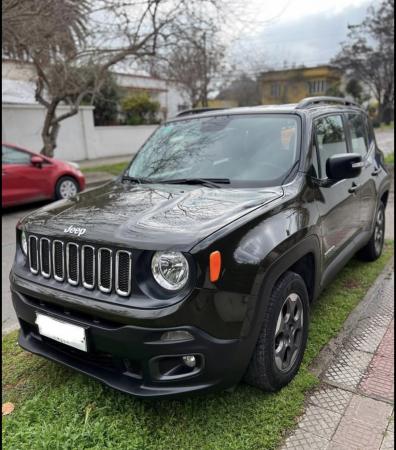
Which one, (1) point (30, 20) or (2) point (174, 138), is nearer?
(2) point (174, 138)

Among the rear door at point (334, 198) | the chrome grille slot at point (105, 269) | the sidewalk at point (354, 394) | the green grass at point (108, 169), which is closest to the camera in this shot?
the chrome grille slot at point (105, 269)

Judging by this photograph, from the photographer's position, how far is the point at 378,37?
13.8 meters

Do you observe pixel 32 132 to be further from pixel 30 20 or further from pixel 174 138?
pixel 174 138

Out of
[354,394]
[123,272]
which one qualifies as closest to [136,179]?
[123,272]

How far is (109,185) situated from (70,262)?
1.23 metres

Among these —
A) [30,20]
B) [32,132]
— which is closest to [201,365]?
[30,20]

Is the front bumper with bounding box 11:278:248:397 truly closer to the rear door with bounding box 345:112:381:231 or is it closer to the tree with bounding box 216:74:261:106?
the rear door with bounding box 345:112:381:231

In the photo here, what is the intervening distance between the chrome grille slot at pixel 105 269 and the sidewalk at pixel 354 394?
126cm

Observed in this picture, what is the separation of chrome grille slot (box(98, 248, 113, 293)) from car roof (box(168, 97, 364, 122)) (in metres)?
2.02

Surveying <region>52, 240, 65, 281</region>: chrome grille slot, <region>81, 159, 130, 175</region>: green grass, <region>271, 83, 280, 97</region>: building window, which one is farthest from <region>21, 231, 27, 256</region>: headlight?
<region>271, 83, 280, 97</region>: building window

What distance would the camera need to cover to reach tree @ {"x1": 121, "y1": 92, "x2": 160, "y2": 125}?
72.9 feet

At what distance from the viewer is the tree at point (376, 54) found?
12.7m

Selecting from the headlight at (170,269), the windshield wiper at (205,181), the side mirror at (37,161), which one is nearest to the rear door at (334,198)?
the windshield wiper at (205,181)

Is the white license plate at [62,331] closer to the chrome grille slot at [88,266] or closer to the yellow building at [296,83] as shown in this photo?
the chrome grille slot at [88,266]
